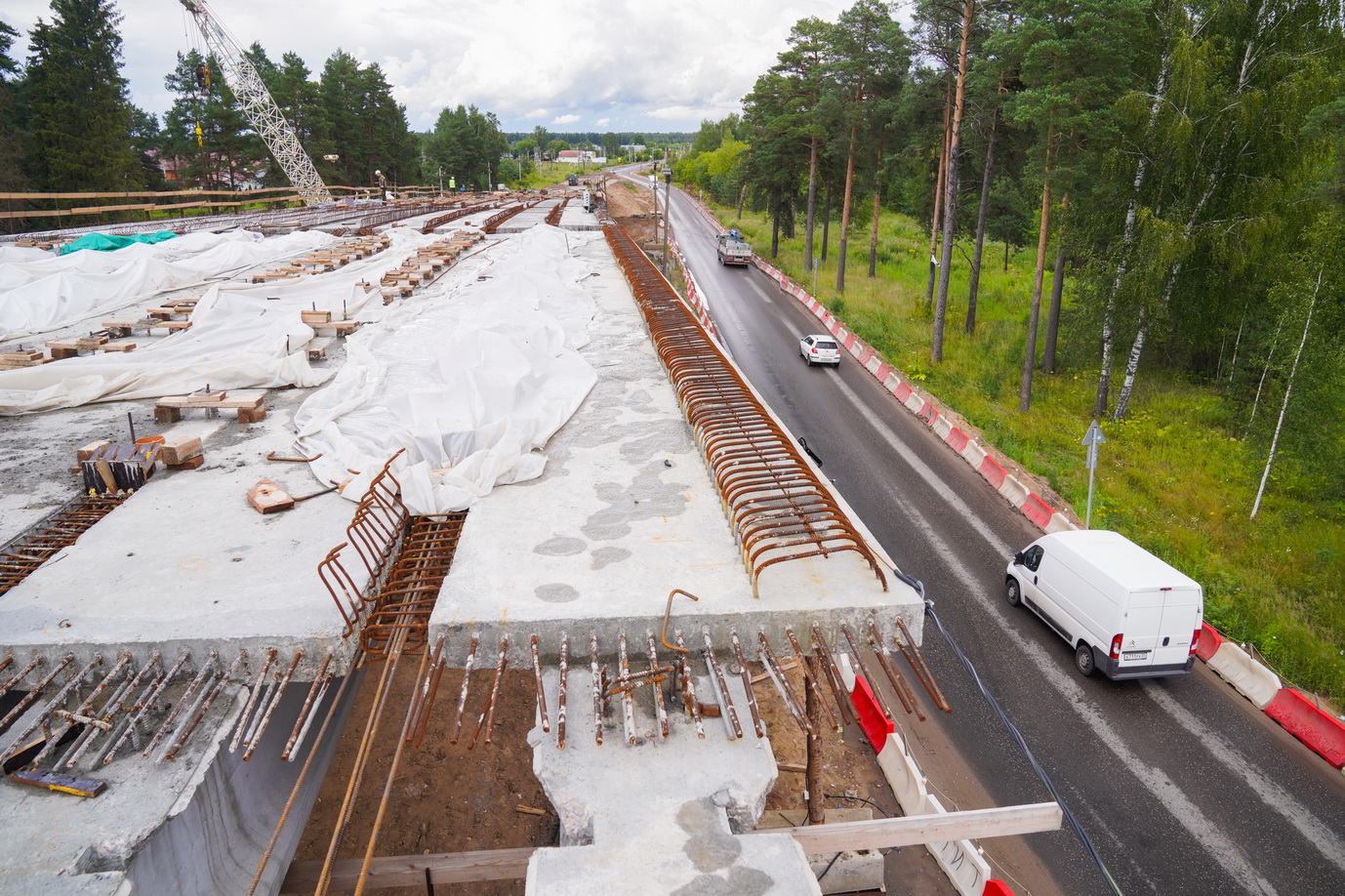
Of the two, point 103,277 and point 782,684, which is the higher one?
point 103,277

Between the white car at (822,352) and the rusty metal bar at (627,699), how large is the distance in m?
24.6

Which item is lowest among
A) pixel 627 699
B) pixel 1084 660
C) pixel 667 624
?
pixel 1084 660

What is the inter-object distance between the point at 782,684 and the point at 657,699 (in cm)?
116

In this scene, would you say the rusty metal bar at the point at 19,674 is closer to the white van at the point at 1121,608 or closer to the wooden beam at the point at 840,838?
the wooden beam at the point at 840,838

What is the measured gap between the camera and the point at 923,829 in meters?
6.41

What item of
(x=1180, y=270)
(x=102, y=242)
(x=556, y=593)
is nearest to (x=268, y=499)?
(x=556, y=593)

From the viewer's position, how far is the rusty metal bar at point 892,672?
20.7 ft

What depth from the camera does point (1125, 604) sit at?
40.2ft

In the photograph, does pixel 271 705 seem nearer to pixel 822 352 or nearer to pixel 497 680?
pixel 497 680

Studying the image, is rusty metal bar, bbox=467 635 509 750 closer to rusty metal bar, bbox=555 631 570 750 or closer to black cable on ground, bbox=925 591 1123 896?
rusty metal bar, bbox=555 631 570 750

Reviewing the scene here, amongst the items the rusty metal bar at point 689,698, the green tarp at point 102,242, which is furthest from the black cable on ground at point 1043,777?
the green tarp at point 102,242

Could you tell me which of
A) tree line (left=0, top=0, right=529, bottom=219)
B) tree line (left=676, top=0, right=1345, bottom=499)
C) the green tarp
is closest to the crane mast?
tree line (left=0, top=0, right=529, bottom=219)

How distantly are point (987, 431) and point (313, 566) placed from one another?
20.7 metres

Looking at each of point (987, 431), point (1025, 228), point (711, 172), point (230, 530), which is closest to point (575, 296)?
point (987, 431)
